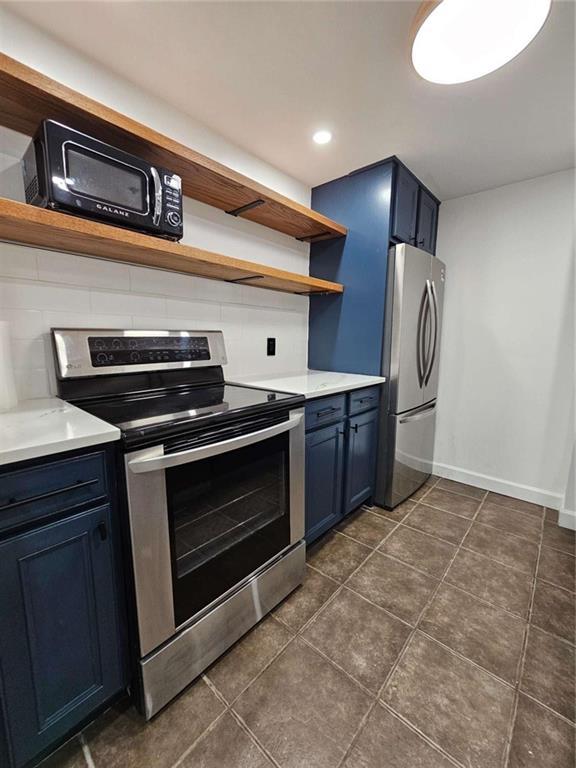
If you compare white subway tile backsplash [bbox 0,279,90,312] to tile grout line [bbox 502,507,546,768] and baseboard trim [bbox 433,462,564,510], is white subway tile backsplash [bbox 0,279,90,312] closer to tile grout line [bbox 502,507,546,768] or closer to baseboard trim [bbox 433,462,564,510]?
tile grout line [bbox 502,507,546,768]

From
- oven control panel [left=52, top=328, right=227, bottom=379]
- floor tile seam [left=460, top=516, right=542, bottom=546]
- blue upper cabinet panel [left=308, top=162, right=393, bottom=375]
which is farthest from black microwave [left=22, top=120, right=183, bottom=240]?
floor tile seam [left=460, top=516, right=542, bottom=546]

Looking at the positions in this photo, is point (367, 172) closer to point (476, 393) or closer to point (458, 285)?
point (458, 285)

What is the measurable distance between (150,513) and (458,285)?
274 cm

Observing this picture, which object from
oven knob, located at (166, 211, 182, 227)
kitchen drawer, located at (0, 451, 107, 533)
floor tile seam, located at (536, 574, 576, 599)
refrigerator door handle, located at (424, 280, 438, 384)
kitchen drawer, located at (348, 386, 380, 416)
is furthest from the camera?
refrigerator door handle, located at (424, 280, 438, 384)

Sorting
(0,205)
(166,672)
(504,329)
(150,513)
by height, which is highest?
(0,205)

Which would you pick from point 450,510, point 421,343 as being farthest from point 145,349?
point 450,510

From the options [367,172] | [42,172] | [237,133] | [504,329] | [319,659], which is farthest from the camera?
[504,329]

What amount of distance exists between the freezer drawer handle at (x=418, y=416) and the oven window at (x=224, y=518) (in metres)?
1.15

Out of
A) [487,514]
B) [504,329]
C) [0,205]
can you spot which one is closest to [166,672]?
[0,205]

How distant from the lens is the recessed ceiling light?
5.78 ft

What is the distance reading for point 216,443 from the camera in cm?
111

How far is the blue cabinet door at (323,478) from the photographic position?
1.72 meters

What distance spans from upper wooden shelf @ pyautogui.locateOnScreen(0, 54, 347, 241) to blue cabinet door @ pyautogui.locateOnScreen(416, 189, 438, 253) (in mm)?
874

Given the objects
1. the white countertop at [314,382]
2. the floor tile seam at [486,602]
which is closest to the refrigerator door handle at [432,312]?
the white countertop at [314,382]
